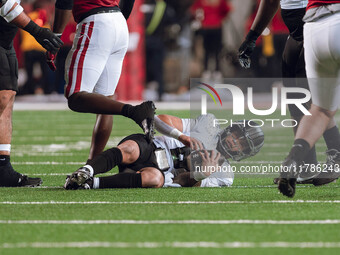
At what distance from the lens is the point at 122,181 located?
6555 millimetres

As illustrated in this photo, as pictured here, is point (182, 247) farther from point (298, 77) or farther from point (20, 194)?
point (298, 77)

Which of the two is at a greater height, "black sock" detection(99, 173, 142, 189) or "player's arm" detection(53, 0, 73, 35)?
"player's arm" detection(53, 0, 73, 35)

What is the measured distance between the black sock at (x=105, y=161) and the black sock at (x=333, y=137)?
1.57 m

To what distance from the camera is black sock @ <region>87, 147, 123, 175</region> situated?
20.9 feet

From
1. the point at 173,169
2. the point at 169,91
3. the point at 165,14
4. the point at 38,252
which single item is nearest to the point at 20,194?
the point at 173,169

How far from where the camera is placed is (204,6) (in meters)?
21.8

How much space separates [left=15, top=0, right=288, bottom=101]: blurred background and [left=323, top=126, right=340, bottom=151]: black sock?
12757 mm

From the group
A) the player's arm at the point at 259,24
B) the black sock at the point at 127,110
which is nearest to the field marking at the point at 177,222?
the black sock at the point at 127,110

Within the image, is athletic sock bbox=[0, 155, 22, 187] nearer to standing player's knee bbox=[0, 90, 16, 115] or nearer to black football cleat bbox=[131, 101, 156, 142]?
standing player's knee bbox=[0, 90, 16, 115]

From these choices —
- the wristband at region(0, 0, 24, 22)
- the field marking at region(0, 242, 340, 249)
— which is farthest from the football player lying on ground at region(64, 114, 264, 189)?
the field marking at region(0, 242, 340, 249)

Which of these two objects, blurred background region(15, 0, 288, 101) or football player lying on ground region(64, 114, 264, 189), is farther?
blurred background region(15, 0, 288, 101)

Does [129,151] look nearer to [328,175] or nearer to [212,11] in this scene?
[328,175]

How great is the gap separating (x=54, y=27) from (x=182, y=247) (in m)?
3.24

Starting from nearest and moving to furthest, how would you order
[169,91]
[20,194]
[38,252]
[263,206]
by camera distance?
[38,252] < [263,206] < [20,194] < [169,91]
